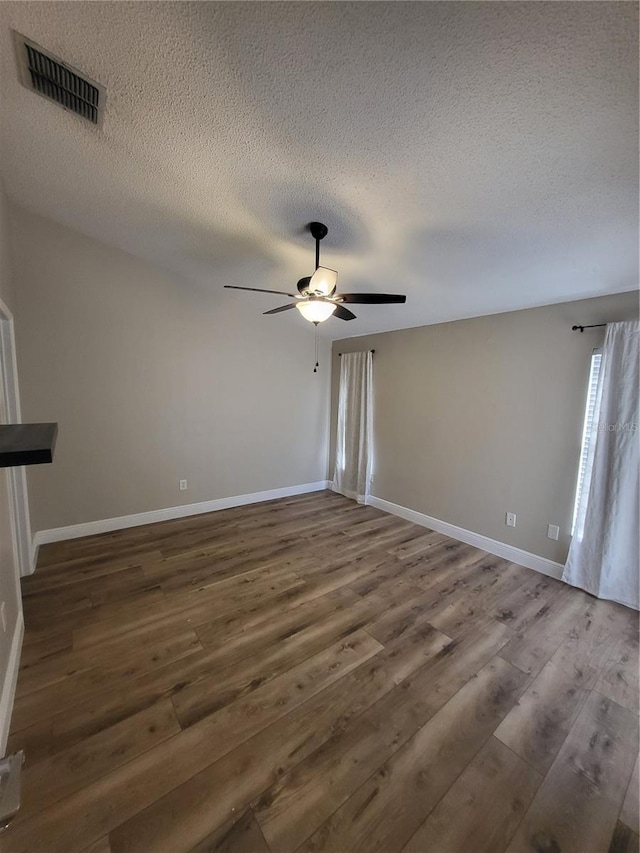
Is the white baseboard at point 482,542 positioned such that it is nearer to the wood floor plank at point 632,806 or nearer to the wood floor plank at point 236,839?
the wood floor plank at point 632,806

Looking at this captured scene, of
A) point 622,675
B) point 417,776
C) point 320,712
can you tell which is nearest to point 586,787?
point 417,776

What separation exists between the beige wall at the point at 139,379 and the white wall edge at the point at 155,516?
69 millimetres

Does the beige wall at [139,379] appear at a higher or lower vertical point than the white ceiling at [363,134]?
lower

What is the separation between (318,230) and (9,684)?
10.4 feet

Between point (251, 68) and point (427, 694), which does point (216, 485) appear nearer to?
point (427, 694)

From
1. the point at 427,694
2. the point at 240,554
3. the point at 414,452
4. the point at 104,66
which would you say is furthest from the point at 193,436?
the point at 427,694

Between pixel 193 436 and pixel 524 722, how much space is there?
3.69 metres

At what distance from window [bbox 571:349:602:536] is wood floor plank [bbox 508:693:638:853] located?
4.77ft

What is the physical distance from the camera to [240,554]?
3.02 m

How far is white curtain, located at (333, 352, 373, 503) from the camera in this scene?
4406 mm

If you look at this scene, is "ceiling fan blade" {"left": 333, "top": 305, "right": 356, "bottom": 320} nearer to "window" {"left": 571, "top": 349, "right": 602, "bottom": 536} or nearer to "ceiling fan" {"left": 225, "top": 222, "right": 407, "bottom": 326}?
"ceiling fan" {"left": 225, "top": 222, "right": 407, "bottom": 326}

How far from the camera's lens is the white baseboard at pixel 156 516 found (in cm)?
312

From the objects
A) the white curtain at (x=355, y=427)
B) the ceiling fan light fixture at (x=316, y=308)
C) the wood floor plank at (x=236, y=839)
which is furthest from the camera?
the white curtain at (x=355, y=427)

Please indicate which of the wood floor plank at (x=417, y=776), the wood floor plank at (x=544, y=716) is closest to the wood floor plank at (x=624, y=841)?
the wood floor plank at (x=544, y=716)
